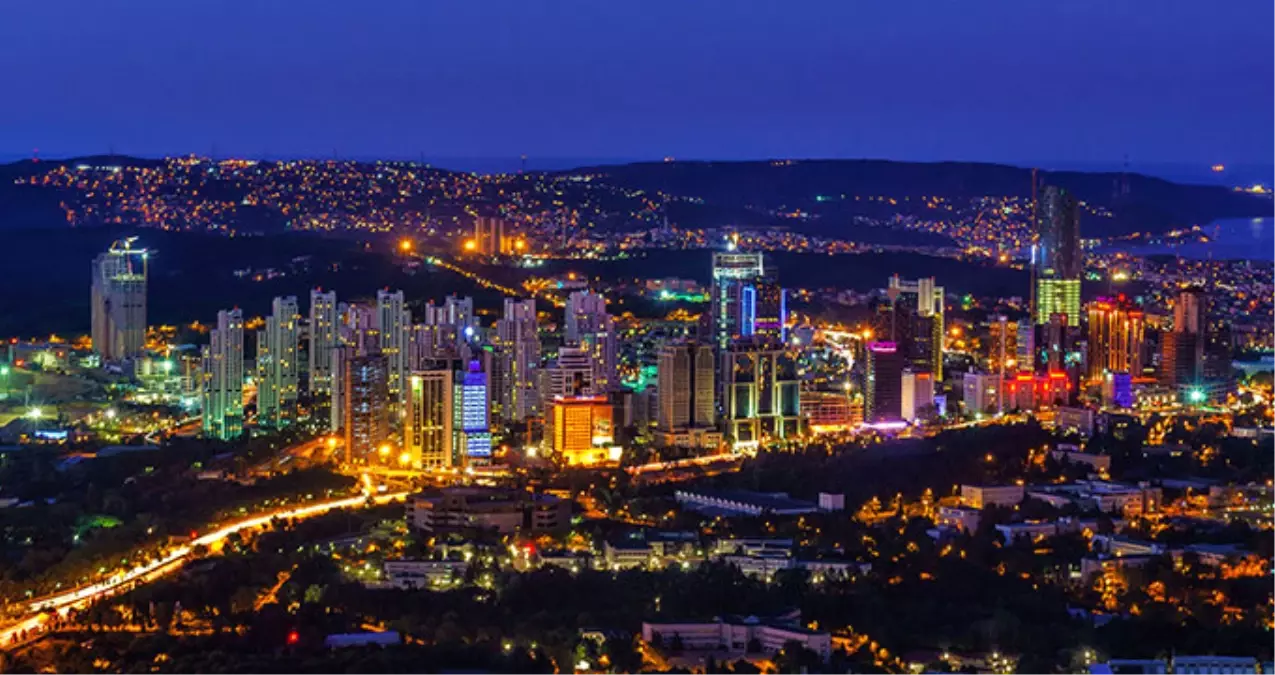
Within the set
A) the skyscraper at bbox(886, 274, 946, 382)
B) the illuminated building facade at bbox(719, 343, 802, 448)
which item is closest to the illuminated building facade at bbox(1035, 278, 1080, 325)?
the skyscraper at bbox(886, 274, 946, 382)

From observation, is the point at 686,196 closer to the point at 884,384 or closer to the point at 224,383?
the point at 884,384

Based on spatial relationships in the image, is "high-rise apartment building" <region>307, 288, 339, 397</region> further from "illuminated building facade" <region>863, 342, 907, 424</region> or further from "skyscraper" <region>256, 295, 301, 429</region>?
"illuminated building facade" <region>863, 342, 907, 424</region>

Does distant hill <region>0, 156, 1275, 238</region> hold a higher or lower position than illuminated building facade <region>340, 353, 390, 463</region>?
higher

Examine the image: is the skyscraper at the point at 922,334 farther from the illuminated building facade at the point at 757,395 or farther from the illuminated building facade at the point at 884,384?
the illuminated building facade at the point at 757,395

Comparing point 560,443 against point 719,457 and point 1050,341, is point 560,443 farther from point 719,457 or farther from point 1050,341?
point 1050,341

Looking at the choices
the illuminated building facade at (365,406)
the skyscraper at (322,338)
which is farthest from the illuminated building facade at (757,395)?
the skyscraper at (322,338)

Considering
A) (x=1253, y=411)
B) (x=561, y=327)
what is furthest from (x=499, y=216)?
(x=1253, y=411)
